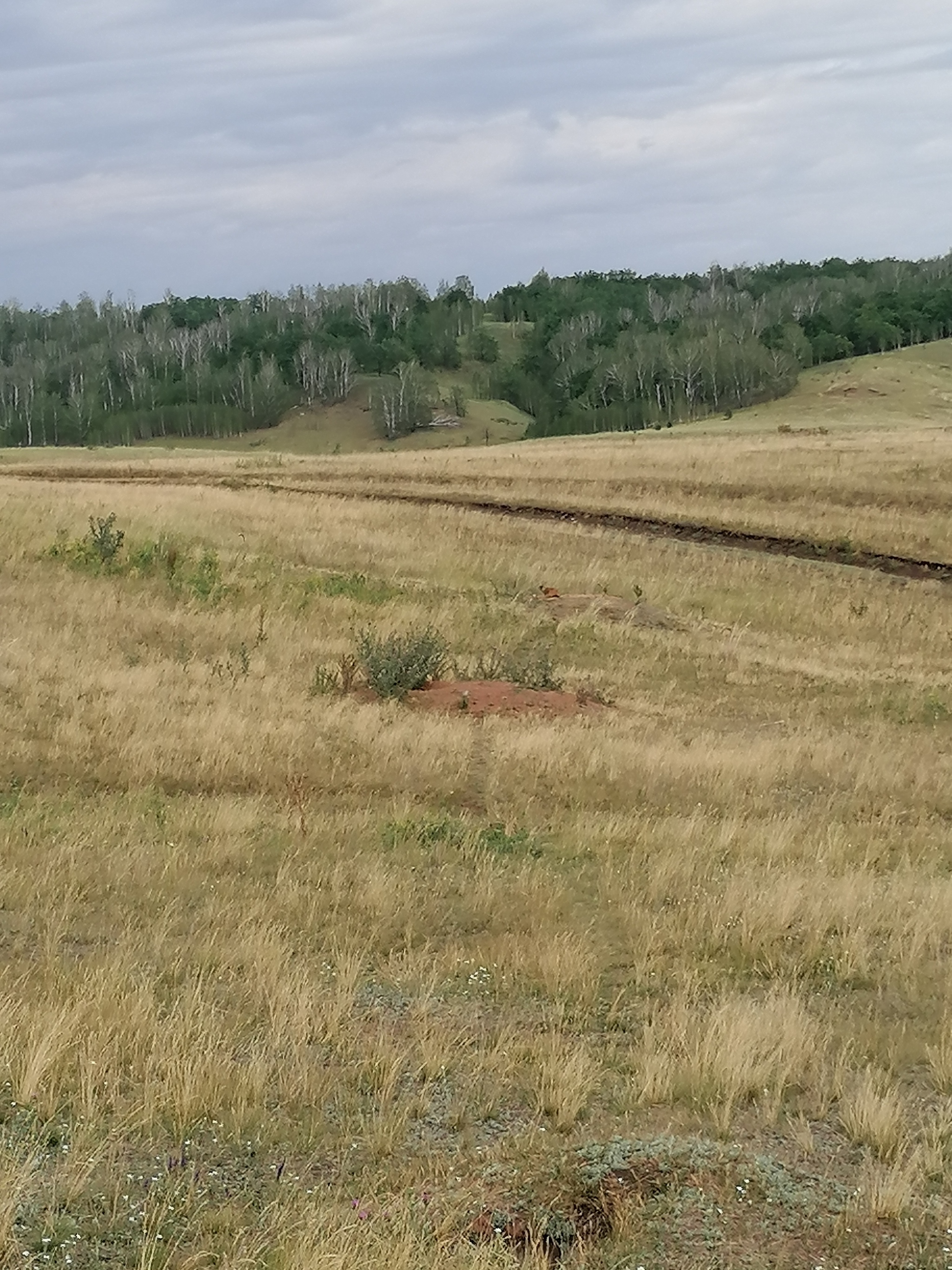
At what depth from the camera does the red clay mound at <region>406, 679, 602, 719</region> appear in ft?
50.1

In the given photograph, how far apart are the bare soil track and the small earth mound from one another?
8.92m

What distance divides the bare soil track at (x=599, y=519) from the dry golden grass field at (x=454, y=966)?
44.1 feet

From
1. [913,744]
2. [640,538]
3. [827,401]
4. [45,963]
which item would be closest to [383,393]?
[827,401]

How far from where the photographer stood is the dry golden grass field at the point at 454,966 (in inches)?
157

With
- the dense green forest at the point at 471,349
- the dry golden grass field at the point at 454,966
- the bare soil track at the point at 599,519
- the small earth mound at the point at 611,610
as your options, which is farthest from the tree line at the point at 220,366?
the dry golden grass field at the point at 454,966

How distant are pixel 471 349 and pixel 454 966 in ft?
466

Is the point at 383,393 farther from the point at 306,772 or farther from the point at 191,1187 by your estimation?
the point at 191,1187

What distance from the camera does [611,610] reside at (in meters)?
24.6

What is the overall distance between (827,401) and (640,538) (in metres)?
50.9

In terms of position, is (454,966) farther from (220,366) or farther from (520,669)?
(220,366)

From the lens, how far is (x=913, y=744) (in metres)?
14.7

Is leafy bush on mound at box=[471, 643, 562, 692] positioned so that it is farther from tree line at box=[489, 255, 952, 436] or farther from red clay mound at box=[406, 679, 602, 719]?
tree line at box=[489, 255, 952, 436]

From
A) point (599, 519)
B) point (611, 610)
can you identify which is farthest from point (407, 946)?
point (599, 519)

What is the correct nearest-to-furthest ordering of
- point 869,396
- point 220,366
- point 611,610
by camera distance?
point 611,610 → point 869,396 → point 220,366
